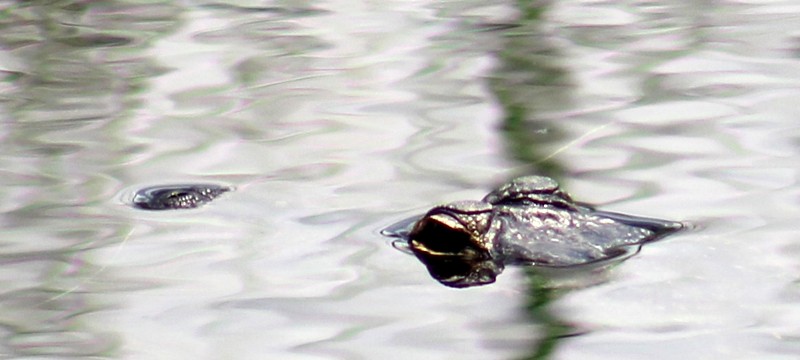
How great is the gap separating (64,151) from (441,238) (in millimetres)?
1431

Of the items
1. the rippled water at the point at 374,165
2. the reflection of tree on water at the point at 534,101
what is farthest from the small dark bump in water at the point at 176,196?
the reflection of tree on water at the point at 534,101

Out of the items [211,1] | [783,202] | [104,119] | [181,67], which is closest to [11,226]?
[104,119]

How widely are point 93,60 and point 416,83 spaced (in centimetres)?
121

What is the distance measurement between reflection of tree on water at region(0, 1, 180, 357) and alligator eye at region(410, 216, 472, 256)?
67 centimetres

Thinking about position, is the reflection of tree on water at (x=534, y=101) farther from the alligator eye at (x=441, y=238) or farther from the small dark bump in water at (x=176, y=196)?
the small dark bump in water at (x=176, y=196)

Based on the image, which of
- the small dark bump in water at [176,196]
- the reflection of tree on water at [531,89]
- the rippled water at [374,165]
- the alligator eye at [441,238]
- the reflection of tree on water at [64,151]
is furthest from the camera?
the reflection of tree on water at [531,89]

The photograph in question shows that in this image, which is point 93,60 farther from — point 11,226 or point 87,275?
point 87,275

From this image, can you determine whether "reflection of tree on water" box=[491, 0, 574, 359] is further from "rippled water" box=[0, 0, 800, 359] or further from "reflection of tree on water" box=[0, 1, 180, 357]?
"reflection of tree on water" box=[0, 1, 180, 357]

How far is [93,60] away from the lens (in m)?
5.21

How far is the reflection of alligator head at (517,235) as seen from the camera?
3.18m

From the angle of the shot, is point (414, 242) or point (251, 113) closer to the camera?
point (414, 242)

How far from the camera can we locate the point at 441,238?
3.26m

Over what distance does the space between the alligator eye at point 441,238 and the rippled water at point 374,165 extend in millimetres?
70

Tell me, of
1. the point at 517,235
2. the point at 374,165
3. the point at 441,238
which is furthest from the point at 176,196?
the point at 517,235
